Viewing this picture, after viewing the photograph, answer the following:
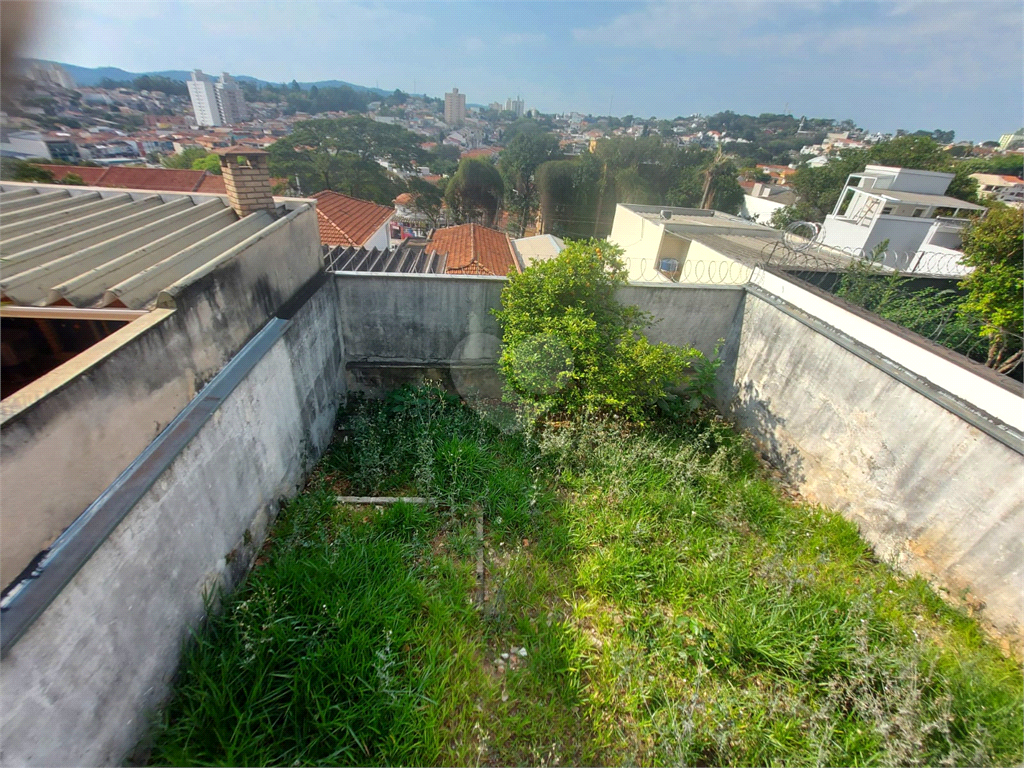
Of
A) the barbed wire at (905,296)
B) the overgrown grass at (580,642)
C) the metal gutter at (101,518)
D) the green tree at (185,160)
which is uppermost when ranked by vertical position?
the barbed wire at (905,296)

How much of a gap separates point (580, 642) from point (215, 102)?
449ft

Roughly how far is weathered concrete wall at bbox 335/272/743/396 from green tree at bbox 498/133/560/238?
1199 inches

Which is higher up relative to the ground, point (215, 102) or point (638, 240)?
point (215, 102)

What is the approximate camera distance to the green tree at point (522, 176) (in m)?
34.6

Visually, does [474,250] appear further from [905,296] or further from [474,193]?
[474,193]

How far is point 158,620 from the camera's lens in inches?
104

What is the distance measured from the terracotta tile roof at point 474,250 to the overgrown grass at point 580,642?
788 cm

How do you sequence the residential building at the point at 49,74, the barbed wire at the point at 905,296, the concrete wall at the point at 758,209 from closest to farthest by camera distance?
the residential building at the point at 49,74 → the barbed wire at the point at 905,296 → the concrete wall at the point at 758,209

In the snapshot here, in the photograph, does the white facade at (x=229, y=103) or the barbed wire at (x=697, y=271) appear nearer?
the barbed wire at (x=697, y=271)

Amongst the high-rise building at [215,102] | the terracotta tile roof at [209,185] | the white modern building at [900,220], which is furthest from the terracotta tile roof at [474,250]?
the high-rise building at [215,102]

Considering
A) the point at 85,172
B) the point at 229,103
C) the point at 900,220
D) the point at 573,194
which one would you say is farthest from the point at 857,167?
the point at 229,103

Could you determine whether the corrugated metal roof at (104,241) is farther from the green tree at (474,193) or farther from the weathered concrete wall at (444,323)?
the green tree at (474,193)

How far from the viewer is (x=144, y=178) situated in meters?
19.2

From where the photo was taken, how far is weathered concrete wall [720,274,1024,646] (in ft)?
12.0
